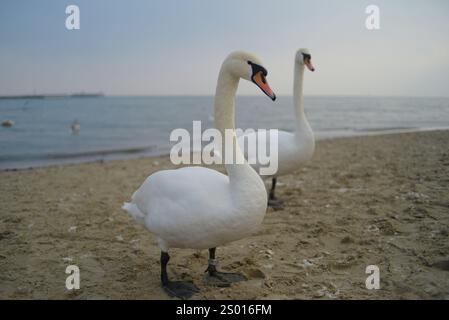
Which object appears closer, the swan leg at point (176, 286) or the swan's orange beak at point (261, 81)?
the swan's orange beak at point (261, 81)

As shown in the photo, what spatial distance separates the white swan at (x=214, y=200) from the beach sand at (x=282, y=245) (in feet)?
1.82

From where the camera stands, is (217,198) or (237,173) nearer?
(217,198)

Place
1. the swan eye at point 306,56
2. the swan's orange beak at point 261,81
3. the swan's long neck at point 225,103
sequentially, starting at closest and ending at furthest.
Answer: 1. the swan's orange beak at point 261,81
2. the swan's long neck at point 225,103
3. the swan eye at point 306,56

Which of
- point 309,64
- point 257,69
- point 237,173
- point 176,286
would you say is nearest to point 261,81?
point 257,69

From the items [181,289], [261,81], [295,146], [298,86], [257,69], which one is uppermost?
[298,86]

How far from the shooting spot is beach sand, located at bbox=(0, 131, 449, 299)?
11.1 feet

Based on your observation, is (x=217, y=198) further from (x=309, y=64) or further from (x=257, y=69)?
(x=309, y=64)

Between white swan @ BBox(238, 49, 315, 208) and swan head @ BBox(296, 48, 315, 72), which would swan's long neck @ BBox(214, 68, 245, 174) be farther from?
swan head @ BBox(296, 48, 315, 72)

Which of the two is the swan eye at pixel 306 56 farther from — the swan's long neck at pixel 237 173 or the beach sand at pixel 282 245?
the swan's long neck at pixel 237 173

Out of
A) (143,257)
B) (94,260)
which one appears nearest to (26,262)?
(94,260)

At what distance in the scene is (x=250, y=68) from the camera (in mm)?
3150

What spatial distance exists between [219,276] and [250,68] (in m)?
2.02

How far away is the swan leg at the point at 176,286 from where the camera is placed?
3308 millimetres

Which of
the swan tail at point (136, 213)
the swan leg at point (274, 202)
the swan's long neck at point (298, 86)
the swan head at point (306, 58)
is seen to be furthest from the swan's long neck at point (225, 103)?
the swan head at point (306, 58)
